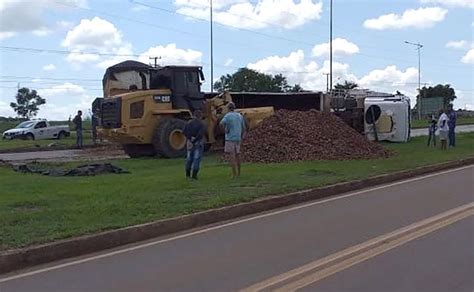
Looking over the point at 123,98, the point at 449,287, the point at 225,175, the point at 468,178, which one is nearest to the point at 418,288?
the point at 449,287

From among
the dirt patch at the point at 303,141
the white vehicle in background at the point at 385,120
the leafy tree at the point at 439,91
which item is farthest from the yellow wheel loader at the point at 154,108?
the leafy tree at the point at 439,91

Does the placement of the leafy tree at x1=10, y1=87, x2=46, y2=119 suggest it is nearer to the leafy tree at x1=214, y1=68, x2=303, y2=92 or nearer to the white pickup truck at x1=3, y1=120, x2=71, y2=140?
the leafy tree at x1=214, y1=68, x2=303, y2=92

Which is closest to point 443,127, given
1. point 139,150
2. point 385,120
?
point 385,120

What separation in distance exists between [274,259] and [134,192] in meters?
6.01

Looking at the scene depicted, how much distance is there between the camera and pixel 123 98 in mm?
24375

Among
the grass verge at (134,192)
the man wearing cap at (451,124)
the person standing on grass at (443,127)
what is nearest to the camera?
the grass verge at (134,192)

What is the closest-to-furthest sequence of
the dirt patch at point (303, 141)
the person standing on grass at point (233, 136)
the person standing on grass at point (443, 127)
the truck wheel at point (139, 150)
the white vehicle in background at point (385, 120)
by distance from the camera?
the person standing on grass at point (233, 136), the dirt patch at point (303, 141), the truck wheel at point (139, 150), the person standing on grass at point (443, 127), the white vehicle in background at point (385, 120)

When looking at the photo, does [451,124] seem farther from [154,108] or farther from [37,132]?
[37,132]

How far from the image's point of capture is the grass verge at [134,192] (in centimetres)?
1002

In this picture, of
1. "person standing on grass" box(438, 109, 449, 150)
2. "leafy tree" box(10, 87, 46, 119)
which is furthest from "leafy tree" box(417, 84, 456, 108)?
"person standing on grass" box(438, 109, 449, 150)

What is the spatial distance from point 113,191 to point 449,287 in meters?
8.35

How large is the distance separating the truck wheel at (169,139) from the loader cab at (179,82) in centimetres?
83

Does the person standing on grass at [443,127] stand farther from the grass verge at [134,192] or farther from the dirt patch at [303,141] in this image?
the grass verge at [134,192]

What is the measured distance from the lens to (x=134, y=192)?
13.8m
